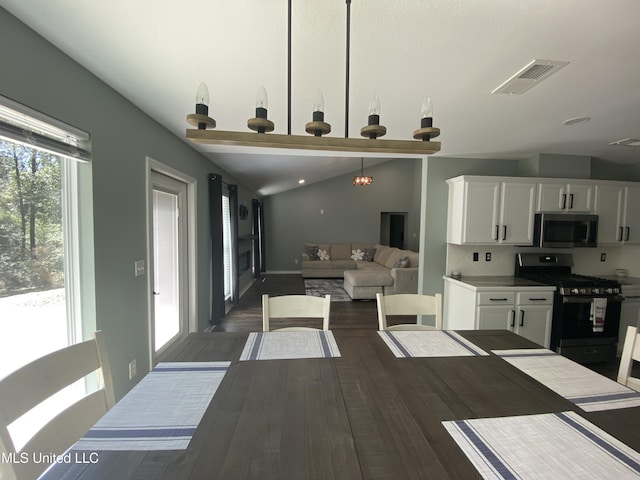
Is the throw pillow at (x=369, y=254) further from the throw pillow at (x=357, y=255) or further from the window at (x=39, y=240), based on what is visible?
the window at (x=39, y=240)

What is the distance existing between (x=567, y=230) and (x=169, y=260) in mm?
4329

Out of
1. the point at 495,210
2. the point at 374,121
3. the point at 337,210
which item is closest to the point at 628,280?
the point at 495,210

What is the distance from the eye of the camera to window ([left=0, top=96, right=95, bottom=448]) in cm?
130

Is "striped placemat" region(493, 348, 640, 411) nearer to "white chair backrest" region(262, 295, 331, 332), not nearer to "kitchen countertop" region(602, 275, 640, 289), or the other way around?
"white chair backrest" region(262, 295, 331, 332)

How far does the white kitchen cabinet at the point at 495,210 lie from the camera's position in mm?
3133

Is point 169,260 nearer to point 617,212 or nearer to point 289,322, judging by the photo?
point 289,322

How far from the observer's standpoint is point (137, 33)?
1282 mm

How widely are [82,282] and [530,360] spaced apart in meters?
2.45

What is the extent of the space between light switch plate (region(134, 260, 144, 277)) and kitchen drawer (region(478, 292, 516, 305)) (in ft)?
10.2

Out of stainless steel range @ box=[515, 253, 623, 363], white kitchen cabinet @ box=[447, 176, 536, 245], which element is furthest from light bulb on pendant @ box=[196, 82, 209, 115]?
stainless steel range @ box=[515, 253, 623, 363]

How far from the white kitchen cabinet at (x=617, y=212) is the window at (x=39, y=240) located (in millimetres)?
4791

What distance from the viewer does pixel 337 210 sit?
8.56 m

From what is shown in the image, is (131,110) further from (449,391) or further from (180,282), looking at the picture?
(449,391)

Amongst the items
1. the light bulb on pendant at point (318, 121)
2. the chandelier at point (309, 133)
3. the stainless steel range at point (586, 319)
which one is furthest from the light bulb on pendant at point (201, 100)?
the stainless steel range at point (586, 319)
